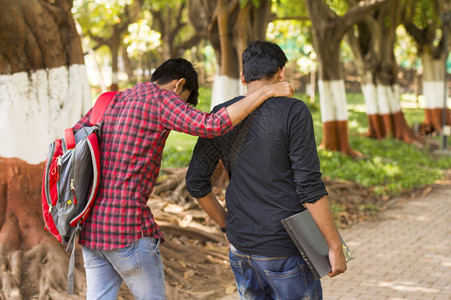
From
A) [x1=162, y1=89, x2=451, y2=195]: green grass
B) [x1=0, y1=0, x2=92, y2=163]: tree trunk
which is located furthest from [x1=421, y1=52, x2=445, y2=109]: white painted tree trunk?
[x1=0, y1=0, x2=92, y2=163]: tree trunk

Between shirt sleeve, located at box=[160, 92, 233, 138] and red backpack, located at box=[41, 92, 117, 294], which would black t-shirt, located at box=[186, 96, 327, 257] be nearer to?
shirt sleeve, located at box=[160, 92, 233, 138]

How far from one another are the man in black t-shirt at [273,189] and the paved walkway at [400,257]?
2965 millimetres

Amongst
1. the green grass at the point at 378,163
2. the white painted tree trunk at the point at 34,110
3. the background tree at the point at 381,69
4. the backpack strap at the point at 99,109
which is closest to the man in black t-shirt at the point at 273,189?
the backpack strap at the point at 99,109

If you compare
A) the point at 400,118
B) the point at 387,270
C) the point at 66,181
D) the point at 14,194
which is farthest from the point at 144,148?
the point at 400,118

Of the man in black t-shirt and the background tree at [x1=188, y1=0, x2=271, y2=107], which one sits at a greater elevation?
the background tree at [x1=188, y1=0, x2=271, y2=107]

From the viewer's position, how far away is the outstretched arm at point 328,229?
9.41 feet

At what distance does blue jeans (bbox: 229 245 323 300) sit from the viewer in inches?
112

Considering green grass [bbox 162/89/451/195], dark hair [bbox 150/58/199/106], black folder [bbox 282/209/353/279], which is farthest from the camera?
green grass [bbox 162/89/451/195]

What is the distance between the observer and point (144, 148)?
3.05 m

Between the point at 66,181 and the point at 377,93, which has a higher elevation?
the point at 66,181

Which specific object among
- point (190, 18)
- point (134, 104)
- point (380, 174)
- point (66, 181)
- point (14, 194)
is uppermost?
point (190, 18)

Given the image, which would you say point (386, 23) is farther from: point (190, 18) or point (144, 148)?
point (144, 148)

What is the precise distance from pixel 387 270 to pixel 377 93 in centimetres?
1208

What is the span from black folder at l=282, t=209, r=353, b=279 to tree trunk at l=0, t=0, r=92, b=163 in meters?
3.69
